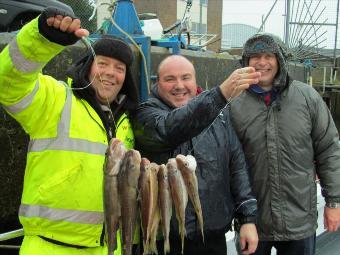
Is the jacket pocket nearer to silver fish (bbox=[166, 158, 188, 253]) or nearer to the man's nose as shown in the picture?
silver fish (bbox=[166, 158, 188, 253])

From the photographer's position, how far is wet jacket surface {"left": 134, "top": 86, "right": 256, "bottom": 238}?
9.55 feet

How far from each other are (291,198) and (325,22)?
27.8ft

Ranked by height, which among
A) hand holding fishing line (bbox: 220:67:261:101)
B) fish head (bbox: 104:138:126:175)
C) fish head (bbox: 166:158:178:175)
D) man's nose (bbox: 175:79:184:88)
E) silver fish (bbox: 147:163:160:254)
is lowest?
silver fish (bbox: 147:163:160:254)

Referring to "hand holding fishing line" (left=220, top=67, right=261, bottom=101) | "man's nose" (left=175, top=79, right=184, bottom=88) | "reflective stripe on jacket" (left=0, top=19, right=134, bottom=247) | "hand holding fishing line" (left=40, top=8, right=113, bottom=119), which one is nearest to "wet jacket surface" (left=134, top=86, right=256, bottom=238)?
"hand holding fishing line" (left=220, top=67, right=261, bottom=101)

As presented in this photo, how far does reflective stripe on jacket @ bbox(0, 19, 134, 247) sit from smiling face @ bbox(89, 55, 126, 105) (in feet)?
0.61

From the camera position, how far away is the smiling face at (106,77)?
2.98m

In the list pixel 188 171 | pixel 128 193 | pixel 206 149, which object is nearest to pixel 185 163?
pixel 188 171

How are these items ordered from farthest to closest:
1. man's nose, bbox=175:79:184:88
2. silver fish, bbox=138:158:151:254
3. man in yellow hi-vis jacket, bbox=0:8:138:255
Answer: man's nose, bbox=175:79:184:88, silver fish, bbox=138:158:151:254, man in yellow hi-vis jacket, bbox=0:8:138:255

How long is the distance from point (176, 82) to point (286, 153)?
1.09 metres

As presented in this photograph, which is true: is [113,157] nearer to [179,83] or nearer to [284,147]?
[179,83]

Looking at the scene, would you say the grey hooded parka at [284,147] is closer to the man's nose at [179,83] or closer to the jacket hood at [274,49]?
the jacket hood at [274,49]

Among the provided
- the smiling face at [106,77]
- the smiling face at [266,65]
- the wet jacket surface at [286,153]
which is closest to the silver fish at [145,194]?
the smiling face at [106,77]

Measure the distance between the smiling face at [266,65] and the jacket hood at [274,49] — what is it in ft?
0.11

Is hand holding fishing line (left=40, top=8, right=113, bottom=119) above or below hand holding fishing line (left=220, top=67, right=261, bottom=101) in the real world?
above
